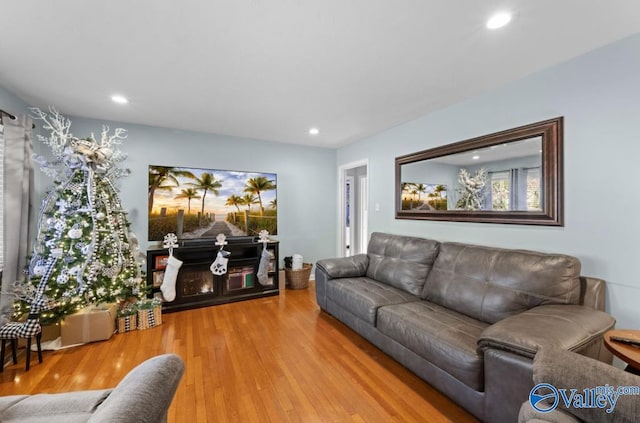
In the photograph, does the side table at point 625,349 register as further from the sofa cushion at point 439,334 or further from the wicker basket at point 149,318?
the wicker basket at point 149,318

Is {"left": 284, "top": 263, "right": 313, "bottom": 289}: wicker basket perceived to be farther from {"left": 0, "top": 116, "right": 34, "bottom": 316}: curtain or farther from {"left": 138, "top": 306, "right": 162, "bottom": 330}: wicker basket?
{"left": 0, "top": 116, "right": 34, "bottom": 316}: curtain

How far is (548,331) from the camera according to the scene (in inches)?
54.7

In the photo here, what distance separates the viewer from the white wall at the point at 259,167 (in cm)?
349

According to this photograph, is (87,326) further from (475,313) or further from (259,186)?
(475,313)

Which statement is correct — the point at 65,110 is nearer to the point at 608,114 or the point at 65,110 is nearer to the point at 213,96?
the point at 213,96

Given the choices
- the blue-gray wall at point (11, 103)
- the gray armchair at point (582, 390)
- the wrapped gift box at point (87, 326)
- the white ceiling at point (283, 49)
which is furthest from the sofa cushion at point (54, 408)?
the blue-gray wall at point (11, 103)

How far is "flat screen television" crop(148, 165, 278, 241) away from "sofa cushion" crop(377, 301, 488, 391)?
2.61 m

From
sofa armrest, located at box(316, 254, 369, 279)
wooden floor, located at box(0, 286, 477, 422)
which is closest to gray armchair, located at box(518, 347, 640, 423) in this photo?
wooden floor, located at box(0, 286, 477, 422)

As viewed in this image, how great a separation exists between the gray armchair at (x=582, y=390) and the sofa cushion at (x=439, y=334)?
2.25 feet

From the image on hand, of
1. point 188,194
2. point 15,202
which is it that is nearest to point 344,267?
point 188,194

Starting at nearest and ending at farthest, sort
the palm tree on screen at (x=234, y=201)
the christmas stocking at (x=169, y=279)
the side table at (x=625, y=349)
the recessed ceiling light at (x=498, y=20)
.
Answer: the side table at (x=625, y=349) < the recessed ceiling light at (x=498, y=20) < the christmas stocking at (x=169, y=279) < the palm tree on screen at (x=234, y=201)

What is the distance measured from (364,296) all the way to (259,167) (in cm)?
276

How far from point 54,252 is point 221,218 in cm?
182

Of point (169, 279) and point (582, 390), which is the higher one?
point (582, 390)
